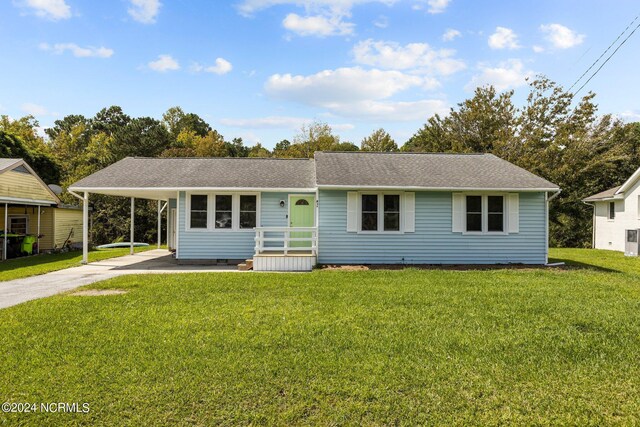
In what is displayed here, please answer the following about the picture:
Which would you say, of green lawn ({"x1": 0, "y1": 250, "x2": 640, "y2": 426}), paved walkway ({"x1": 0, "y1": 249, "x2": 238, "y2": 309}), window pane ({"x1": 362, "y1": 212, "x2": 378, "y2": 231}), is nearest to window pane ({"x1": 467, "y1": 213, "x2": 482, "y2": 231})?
window pane ({"x1": 362, "y1": 212, "x2": 378, "y2": 231})

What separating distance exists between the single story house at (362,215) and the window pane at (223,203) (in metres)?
0.03

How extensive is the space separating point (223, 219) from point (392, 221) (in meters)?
5.69

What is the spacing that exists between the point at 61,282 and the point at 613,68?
61.5 feet

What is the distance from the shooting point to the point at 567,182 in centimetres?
2539

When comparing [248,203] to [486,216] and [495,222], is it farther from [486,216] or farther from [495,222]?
[495,222]

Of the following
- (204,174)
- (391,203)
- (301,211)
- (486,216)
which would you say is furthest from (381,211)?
(204,174)

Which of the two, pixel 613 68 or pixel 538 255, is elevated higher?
pixel 613 68

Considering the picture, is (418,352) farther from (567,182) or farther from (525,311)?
(567,182)

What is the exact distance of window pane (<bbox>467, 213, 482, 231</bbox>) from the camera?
12.6 m

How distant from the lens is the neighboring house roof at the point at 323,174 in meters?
12.3

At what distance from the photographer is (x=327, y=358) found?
442cm

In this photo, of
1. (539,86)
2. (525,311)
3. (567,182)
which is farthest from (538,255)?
(539,86)

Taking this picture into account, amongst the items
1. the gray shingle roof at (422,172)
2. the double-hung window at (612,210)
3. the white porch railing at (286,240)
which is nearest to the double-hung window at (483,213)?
the gray shingle roof at (422,172)

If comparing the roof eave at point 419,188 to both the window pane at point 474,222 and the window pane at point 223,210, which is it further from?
the window pane at point 223,210
